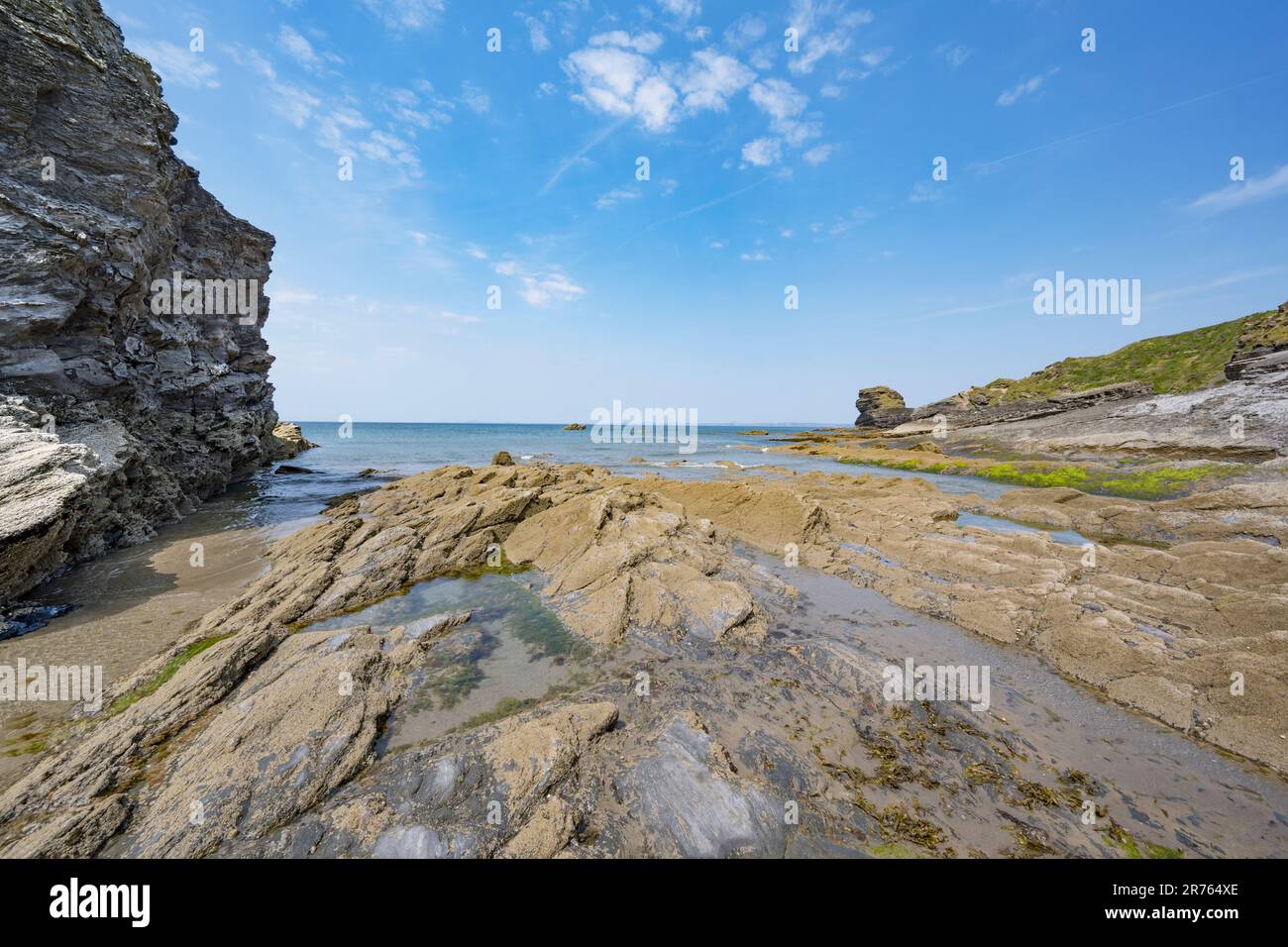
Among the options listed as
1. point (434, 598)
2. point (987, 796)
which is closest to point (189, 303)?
point (434, 598)

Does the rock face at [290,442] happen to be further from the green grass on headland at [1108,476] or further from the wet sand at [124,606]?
the green grass on headland at [1108,476]

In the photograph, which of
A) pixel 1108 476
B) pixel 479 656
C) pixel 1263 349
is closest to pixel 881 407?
pixel 1263 349

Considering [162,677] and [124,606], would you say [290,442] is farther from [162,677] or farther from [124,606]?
[162,677]

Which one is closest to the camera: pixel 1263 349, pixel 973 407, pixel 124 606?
pixel 124 606

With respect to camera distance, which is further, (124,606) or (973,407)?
(973,407)

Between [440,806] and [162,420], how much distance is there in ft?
92.6

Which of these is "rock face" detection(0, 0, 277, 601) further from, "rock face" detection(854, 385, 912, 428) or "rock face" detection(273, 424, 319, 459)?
"rock face" detection(854, 385, 912, 428)

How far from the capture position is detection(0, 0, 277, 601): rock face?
36.6 ft

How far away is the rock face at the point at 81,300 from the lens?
36.6 feet

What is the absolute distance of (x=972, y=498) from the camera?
83.6ft

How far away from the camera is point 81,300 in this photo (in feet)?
47.8

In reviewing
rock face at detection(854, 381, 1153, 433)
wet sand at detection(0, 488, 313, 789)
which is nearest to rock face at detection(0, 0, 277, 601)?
wet sand at detection(0, 488, 313, 789)

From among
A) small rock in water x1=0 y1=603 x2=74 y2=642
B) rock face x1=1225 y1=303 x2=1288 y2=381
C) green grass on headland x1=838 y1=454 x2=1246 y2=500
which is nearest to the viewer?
small rock in water x1=0 y1=603 x2=74 y2=642
